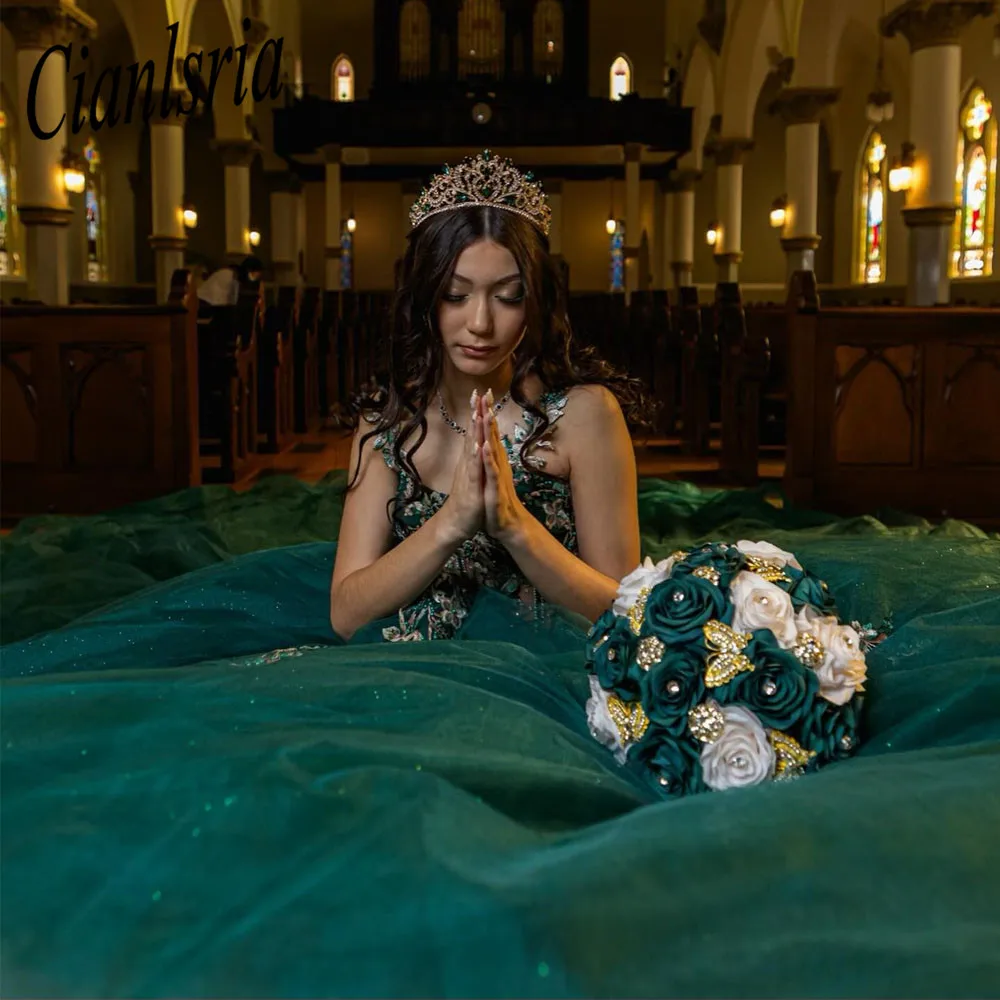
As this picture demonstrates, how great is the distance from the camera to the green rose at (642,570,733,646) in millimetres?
1738

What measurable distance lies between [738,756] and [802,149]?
710 inches

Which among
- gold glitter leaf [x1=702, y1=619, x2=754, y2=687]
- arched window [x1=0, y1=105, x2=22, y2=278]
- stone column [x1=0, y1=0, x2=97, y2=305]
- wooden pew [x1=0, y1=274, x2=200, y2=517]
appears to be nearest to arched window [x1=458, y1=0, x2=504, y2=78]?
arched window [x1=0, y1=105, x2=22, y2=278]

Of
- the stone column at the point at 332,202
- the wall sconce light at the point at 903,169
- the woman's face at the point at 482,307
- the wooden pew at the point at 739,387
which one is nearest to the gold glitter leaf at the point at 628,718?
the woman's face at the point at 482,307

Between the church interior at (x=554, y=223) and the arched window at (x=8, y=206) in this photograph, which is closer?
the church interior at (x=554, y=223)

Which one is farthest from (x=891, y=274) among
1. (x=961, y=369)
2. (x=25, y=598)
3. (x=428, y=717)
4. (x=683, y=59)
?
(x=428, y=717)

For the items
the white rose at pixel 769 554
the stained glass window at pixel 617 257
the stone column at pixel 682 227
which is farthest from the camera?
the stained glass window at pixel 617 257

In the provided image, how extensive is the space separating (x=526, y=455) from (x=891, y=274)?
23.3 m

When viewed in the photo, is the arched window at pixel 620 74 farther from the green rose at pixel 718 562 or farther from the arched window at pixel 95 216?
the green rose at pixel 718 562

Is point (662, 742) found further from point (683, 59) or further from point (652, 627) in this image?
point (683, 59)

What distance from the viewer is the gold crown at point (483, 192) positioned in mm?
2576

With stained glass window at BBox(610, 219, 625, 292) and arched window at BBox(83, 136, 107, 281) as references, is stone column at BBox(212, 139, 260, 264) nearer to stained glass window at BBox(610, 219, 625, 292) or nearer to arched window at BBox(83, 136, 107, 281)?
arched window at BBox(83, 136, 107, 281)

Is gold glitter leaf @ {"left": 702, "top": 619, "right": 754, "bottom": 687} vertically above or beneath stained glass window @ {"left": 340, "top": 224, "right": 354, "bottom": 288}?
beneath

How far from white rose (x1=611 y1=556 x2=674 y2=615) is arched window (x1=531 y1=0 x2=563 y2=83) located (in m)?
28.1

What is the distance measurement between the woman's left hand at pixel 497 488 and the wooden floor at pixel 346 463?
6.48m
